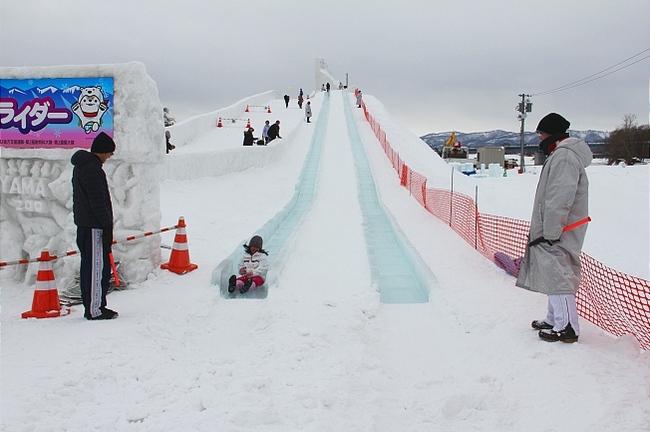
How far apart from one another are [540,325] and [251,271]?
3645 mm

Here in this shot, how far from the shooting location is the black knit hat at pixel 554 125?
4.58 meters

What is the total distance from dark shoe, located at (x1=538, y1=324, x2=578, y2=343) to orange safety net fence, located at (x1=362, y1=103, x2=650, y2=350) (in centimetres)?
54

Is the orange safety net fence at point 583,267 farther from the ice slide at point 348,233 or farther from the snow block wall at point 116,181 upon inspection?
the snow block wall at point 116,181

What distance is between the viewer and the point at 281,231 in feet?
37.5

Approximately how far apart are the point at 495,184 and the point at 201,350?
72.5 feet

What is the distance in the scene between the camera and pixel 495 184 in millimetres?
24312

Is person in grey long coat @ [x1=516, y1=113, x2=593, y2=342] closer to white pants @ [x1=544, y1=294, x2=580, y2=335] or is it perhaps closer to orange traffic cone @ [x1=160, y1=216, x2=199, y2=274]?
white pants @ [x1=544, y1=294, x2=580, y2=335]

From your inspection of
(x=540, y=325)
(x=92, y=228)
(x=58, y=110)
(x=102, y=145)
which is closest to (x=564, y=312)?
(x=540, y=325)

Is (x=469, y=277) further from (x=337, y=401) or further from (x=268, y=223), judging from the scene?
(x=268, y=223)

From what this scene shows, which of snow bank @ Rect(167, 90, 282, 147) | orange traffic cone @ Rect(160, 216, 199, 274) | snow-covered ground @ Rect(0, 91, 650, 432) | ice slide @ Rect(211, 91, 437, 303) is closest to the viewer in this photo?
snow-covered ground @ Rect(0, 91, 650, 432)

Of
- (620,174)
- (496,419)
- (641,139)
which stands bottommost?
(496,419)

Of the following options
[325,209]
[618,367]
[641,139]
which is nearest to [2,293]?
[618,367]

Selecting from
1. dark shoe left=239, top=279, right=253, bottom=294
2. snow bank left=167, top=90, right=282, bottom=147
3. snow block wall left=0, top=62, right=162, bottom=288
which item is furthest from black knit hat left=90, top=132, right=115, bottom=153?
snow bank left=167, top=90, right=282, bottom=147

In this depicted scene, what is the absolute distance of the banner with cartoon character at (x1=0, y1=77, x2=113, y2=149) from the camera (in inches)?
259
